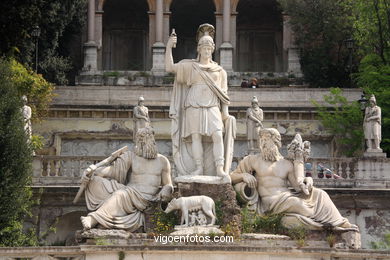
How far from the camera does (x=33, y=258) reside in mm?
21344

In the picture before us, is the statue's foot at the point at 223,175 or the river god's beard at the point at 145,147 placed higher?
the river god's beard at the point at 145,147

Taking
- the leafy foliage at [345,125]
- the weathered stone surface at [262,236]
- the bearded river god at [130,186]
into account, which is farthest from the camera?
the leafy foliage at [345,125]

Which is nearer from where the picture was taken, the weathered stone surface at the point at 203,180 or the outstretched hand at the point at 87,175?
the weathered stone surface at the point at 203,180

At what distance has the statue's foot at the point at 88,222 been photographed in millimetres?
22250

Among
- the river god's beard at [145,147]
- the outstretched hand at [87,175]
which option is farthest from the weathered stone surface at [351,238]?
the outstretched hand at [87,175]

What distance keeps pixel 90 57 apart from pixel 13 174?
95.8 ft

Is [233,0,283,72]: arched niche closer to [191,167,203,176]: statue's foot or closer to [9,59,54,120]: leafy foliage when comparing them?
[9,59,54,120]: leafy foliage


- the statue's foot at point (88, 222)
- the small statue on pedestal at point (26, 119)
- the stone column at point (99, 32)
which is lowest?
the statue's foot at point (88, 222)

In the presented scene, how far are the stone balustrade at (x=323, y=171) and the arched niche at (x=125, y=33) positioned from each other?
27.9m

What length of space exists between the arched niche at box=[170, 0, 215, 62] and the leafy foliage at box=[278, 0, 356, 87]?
30.3 feet

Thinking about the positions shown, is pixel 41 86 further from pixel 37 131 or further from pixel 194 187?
pixel 194 187

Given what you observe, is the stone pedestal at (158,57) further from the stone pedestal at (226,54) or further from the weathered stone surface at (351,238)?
the weathered stone surface at (351,238)

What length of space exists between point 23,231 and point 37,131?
1089 cm

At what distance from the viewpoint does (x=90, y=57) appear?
186ft
